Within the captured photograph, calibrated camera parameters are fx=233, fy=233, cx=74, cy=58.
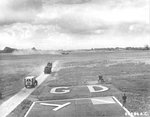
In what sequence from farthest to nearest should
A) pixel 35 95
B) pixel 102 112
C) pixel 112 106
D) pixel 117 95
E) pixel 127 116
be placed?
pixel 35 95 → pixel 117 95 → pixel 112 106 → pixel 102 112 → pixel 127 116

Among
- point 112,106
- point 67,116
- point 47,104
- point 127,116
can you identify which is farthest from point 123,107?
point 47,104

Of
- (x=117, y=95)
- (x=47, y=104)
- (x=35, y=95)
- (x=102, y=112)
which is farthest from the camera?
(x=35, y=95)

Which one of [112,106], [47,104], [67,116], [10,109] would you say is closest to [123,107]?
[112,106]

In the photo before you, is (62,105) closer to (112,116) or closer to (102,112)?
(102,112)

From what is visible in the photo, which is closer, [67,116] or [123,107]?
[67,116]

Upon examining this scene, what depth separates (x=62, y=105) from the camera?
37250mm

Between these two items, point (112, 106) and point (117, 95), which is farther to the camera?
point (117, 95)

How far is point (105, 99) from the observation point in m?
40.2

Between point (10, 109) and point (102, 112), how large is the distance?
1474 centimetres

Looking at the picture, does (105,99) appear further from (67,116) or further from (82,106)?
(67,116)

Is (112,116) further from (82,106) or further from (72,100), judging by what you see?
(72,100)

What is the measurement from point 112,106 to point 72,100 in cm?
831

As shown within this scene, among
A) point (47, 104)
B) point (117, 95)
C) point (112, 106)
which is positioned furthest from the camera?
point (117, 95)

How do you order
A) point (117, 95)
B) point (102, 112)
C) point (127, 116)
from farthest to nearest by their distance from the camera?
1. point (117, 95)
2. point (102, 112)
3. point (127, 116)
